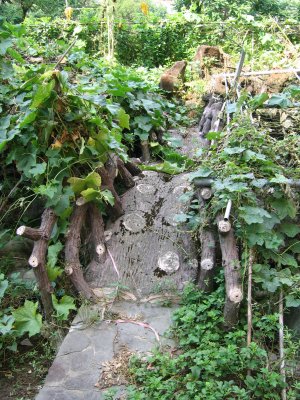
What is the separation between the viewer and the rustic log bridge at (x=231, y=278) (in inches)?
120

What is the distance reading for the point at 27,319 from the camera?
11.7 feet

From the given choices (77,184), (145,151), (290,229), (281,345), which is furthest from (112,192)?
(281,345)

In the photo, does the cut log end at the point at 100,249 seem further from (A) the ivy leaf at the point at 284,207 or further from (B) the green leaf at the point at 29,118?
(A) the ivy leaf at the point at 284,207

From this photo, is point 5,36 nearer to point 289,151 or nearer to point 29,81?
point 29,81

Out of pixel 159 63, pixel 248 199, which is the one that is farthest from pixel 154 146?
pixel 159 63

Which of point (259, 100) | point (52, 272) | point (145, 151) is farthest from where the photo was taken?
point (145, 151)

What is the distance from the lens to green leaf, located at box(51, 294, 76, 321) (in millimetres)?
3643

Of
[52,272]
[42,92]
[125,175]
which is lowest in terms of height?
[52,272]

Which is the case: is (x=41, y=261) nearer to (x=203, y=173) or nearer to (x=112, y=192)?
(x=112, y=192)

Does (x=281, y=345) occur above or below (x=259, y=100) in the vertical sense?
below

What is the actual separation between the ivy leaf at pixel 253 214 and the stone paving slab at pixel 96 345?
1074 mm

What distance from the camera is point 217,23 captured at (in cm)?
1150

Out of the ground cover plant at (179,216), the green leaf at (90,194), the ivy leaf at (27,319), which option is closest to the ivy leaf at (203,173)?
the ground cover plant at (179,216)

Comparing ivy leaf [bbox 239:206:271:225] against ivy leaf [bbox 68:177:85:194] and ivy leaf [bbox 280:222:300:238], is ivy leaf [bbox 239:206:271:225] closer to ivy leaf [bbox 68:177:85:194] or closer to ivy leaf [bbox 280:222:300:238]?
ivy leaf [bbox 280:222:300:238]
